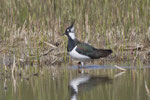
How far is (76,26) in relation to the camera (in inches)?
422

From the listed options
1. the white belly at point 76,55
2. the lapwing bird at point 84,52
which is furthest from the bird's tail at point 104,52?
the white belly at point 76,55

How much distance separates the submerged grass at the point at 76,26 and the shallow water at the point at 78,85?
4.34 ft

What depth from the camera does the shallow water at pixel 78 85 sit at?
597 centimetres

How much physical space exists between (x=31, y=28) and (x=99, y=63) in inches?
95.8

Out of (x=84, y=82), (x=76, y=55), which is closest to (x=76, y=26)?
(x=76, y=55)

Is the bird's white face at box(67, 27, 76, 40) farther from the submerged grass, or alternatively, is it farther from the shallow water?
the shallow water

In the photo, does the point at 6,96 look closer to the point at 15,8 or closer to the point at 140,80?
the point at 140,80

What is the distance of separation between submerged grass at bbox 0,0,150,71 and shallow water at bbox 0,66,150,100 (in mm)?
1322

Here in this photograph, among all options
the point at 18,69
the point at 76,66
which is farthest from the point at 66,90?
the point at 76,66

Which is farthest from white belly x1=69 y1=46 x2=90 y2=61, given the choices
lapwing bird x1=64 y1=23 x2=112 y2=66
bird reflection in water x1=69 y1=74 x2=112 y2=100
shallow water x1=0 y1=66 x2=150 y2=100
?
bird reflection in water x1=69 y1=74 x2=112 y2=100

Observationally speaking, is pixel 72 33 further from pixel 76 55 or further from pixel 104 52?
pixel 104 52

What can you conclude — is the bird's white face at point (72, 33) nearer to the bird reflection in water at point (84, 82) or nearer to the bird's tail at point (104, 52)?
the bird's tail at point (104, 52)

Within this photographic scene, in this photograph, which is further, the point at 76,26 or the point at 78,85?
the point at 76,26

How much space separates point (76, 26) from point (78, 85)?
3980 mm
